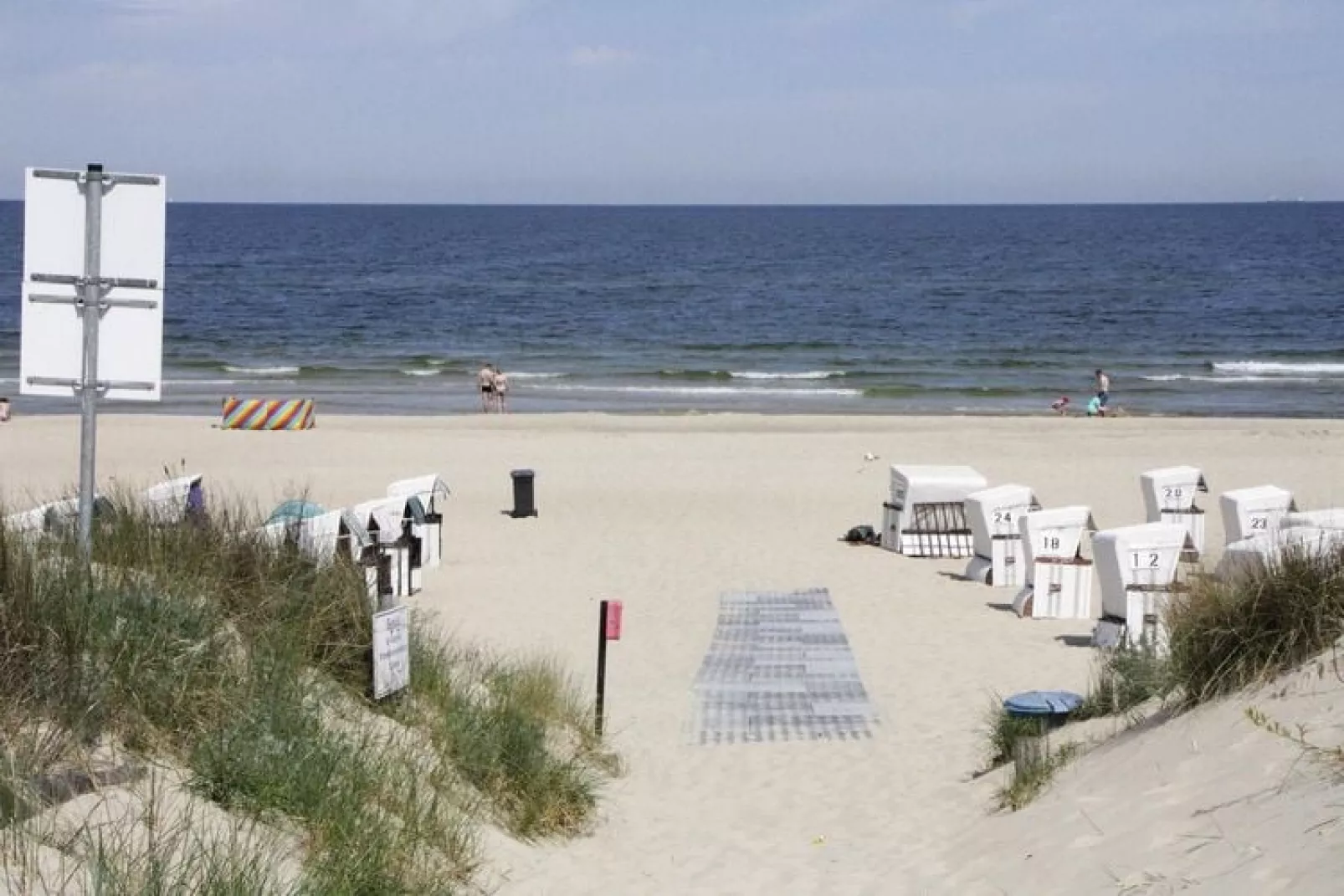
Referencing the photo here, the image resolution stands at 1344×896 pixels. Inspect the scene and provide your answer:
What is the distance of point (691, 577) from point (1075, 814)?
10.2 metres

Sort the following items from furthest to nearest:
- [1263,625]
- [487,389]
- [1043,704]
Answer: [487,389] < [1043,704] < [1263,625]

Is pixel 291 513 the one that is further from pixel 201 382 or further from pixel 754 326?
pixel 754 326

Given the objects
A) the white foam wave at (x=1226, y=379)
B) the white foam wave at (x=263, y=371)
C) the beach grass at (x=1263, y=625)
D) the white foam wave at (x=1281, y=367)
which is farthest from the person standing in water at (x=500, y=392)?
the beach grass at (x=1263, y=625)

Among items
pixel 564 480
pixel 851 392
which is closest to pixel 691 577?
pixel 564 480

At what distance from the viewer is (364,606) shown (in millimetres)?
8180

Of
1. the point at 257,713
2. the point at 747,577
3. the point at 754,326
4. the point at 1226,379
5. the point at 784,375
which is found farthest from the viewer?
the point at 754,326

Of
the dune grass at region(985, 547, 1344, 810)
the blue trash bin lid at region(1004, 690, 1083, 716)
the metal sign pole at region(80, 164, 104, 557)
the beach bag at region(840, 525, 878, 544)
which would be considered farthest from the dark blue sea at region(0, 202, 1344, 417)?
the metal sign pole at region(80, 164, 104, 557)

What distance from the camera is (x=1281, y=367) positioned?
48.1 meters

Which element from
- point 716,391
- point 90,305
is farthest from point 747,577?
point 716,391

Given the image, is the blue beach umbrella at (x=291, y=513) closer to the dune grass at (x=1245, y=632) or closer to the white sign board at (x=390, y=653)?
the white sign board at (x=390, y=653)

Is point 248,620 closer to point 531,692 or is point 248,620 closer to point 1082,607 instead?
point 531,692

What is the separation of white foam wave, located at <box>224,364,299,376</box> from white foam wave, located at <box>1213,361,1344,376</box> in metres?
25.3

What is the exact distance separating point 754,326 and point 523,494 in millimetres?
39585

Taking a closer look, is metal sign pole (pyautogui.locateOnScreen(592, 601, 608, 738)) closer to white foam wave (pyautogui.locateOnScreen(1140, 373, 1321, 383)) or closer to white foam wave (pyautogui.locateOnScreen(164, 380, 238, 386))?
white foam wave (pyautogui.locateOnScreen(164, 380, 238, 386))
